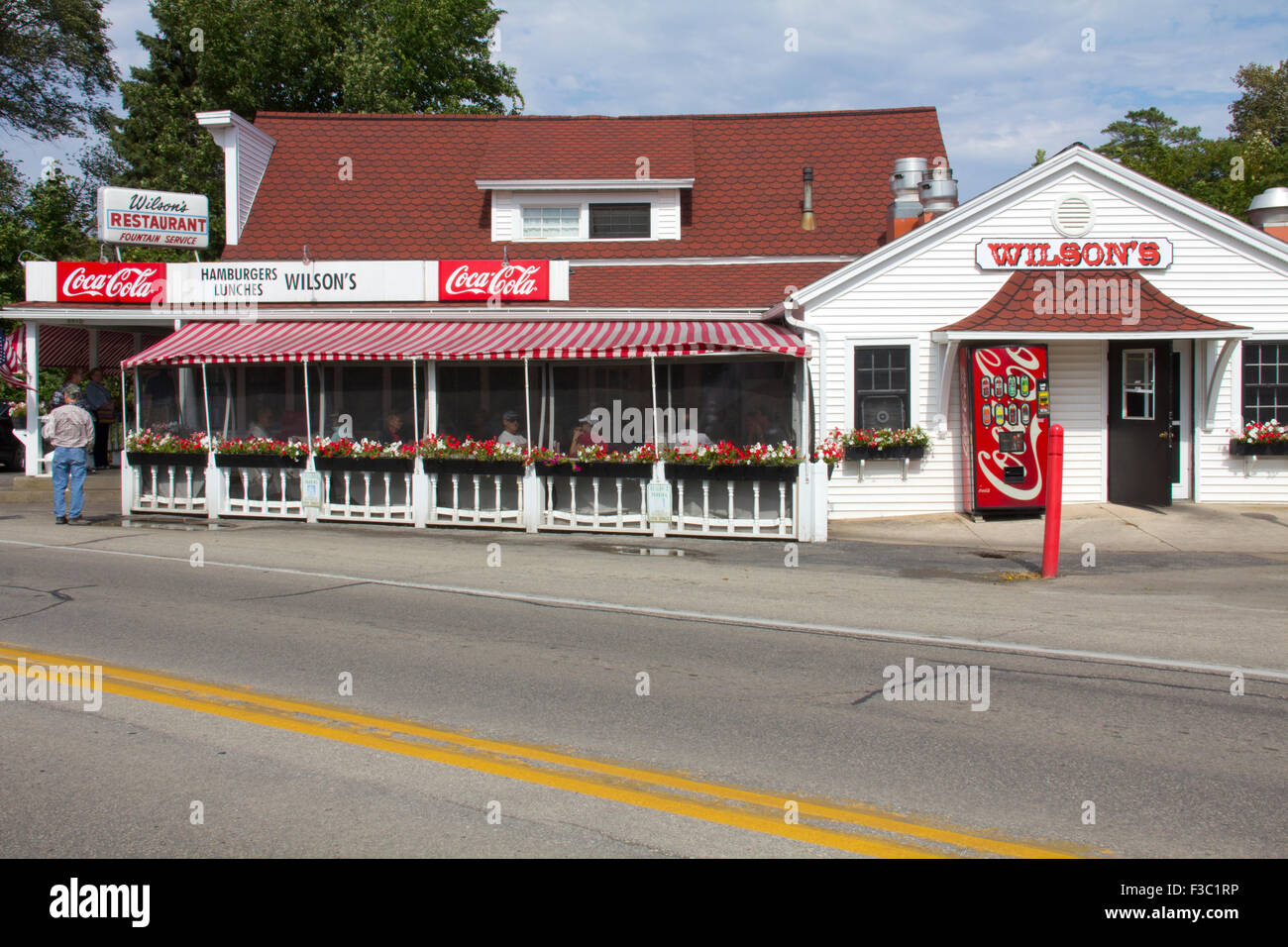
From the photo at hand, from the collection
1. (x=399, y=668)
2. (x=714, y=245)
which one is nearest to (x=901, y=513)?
(x=714, y=245)

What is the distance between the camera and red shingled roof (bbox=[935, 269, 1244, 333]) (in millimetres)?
15227

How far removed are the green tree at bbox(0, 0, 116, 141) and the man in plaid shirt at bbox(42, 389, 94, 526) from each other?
32.3 m

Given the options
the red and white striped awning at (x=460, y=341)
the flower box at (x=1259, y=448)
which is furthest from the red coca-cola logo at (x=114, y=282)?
the flower box at (x=1259, y=448)

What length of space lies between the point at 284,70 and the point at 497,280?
22.4 metres

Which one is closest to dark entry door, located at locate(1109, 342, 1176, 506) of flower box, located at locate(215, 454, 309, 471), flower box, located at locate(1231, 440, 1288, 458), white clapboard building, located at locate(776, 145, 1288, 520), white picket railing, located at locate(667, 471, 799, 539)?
white clapboard building, located at locate(776, 145, 1288, 520)

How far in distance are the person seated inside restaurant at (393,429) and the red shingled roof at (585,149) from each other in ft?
19.5

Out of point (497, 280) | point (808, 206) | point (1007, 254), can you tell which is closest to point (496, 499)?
point (497, 280)

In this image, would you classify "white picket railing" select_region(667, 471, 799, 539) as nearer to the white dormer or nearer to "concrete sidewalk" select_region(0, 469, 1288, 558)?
"concrete sidewalk" select_region(0, 469, 1288, 558)

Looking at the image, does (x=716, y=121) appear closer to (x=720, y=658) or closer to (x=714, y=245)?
(x=714, y=245)

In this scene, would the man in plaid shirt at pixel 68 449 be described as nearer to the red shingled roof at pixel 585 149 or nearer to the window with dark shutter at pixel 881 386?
the red shingled roof at pixel 585 149

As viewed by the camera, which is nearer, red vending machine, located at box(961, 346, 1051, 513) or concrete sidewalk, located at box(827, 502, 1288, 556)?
concrete sidewalk, located at box(827, 502, 1288, 556)

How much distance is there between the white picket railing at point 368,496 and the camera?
1586 centimetres

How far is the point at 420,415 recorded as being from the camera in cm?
1666
